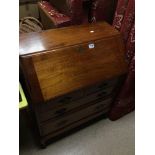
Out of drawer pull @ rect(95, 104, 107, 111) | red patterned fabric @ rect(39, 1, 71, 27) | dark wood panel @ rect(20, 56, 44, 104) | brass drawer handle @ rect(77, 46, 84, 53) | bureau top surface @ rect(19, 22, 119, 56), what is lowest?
drawer pull @ rect(95, 104, 107, 111)

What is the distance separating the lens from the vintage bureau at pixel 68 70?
1029 millimetres

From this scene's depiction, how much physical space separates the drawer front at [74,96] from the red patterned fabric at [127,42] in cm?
14

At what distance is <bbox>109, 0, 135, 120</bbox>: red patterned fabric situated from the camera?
1.23m

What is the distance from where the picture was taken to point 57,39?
117cm

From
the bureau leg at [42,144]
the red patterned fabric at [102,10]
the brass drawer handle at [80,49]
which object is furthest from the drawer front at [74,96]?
the red patterned fabric at [102,10]

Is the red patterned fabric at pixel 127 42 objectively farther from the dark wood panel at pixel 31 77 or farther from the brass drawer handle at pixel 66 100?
the dark wood panel at pixel 31 77

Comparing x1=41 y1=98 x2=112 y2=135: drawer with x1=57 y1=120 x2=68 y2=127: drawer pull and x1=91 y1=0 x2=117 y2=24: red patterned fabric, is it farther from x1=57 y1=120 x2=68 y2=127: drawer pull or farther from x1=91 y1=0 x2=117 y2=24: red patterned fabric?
x1=91 y1=0 x2=117 y2=24: red patterned fabric

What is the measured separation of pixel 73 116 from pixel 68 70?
446 millimetres

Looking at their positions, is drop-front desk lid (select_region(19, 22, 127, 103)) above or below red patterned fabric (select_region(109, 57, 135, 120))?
above

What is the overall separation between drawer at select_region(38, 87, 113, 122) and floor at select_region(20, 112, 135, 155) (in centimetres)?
35

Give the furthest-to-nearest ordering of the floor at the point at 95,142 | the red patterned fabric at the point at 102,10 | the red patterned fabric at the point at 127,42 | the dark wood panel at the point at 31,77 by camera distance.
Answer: the floor at the point at 95,142
the red patterned fabric at the point at 102,10
the red patterned fabric at the point at 127,42
the dark wood panel at the point at 31,77

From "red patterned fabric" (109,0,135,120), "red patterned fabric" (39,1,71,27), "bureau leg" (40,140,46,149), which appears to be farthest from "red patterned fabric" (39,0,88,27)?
"bureau leg" (40,140,46,149)
